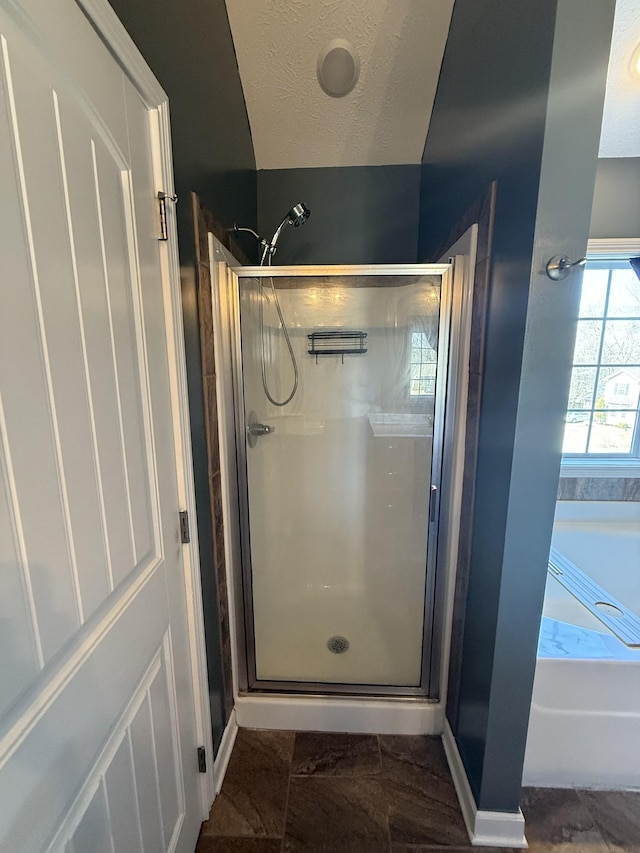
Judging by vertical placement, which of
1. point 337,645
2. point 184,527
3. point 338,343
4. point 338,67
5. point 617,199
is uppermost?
point 338,67

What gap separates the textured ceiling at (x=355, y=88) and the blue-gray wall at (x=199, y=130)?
0.15m

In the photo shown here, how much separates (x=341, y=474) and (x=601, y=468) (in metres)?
1.48

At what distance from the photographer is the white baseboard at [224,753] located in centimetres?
139

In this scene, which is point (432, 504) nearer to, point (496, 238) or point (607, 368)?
point (496, 238)

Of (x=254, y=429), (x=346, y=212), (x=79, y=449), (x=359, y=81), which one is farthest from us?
(x=346, y=212)

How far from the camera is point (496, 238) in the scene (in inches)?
45.5

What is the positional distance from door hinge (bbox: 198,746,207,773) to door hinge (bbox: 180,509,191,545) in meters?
0.71

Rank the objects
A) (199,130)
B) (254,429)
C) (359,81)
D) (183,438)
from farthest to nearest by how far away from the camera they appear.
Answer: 1. (254,429)
2. (359,81)
3. (199,130)
4. (183,438)

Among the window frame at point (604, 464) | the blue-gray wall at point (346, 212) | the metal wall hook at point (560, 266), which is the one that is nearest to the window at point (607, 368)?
the window frame at point (604, 464)

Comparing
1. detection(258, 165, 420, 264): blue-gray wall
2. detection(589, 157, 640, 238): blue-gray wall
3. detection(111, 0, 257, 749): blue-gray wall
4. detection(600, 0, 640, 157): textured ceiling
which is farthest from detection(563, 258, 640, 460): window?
detection(111, 0, 257, 749): blue-gray wall

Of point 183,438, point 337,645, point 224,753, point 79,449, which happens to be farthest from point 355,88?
point 224,753

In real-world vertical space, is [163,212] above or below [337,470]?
above

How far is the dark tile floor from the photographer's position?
1259mm

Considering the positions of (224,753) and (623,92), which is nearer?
(224,753)
